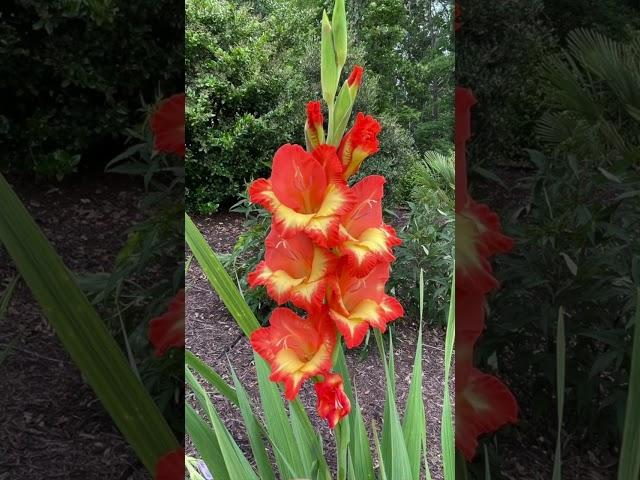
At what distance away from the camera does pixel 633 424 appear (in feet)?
2.04

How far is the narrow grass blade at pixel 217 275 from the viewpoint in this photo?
976mm

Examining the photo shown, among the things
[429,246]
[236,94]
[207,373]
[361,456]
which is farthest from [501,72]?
[236,94]

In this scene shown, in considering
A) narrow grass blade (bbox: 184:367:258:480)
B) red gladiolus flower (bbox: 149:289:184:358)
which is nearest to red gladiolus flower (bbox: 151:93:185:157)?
red gladiolus flower (bbox: 149:289:184:358)

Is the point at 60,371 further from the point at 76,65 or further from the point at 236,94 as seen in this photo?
the point at 236,94

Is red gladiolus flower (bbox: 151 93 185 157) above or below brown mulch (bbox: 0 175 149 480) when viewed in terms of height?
above

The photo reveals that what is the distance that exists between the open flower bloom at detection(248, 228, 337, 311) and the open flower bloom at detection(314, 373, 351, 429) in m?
0.09

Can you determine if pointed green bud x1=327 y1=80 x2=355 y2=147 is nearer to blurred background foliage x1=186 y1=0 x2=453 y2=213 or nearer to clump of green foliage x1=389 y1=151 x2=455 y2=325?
clump of green foliage x1=389 y1=151 x2=455 y2=325

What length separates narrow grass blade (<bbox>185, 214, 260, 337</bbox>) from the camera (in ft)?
3.20

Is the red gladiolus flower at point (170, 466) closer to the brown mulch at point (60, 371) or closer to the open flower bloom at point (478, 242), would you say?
the brown mulch at point (60, 371)

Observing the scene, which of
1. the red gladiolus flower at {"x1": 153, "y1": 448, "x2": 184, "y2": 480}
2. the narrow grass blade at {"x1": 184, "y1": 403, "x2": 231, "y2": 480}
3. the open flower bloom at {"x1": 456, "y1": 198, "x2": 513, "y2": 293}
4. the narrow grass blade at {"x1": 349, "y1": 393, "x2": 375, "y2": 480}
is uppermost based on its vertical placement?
the open flower bloom at {"x1": 456, "y1": 198, "x2": 513, "y2": 293}

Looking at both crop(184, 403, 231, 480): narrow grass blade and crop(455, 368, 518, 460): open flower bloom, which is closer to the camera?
crop(455, 368, 518, 460): open flower bloom

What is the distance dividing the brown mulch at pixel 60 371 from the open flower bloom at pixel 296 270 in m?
0.26

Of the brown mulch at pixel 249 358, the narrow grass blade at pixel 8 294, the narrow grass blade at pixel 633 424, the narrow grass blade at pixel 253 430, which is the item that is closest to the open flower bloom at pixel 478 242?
the narrow grass blade at pixel 633 424

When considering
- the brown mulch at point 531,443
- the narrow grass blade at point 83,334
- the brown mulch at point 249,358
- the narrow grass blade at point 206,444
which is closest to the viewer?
the narrow grass blade at point 83,334
